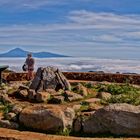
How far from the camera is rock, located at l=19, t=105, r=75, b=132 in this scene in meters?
16.3

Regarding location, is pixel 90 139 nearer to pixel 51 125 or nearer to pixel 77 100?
pixel 51 125

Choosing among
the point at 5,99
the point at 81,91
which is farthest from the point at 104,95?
the point at 5,99

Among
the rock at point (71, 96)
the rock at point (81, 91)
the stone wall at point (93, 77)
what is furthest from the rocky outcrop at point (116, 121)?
the stone wall at point (93, 77)

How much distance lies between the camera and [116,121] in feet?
52.8

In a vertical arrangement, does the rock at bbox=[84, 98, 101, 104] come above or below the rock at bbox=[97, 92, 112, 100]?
below

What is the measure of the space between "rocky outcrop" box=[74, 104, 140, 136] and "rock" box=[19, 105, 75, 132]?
0.71 metres

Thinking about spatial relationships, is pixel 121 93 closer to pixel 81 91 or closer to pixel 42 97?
pixel 81 91

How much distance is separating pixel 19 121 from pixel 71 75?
72.6 feet

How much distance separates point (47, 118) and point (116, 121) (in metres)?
2.06

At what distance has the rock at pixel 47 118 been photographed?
53.4 feet

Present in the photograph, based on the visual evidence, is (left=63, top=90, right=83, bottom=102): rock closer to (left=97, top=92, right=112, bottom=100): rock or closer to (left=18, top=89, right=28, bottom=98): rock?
(left=97, top=92, right=112, bottom=100): rock

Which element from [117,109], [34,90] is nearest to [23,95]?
[34,90]

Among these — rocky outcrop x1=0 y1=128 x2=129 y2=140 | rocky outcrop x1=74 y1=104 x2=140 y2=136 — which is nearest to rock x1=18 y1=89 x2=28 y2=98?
rocky outcrop x1=0 y1=128 x2=129 y2=140

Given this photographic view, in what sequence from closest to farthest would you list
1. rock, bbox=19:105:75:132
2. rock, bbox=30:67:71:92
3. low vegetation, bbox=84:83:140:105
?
rock, bbox=19:105:75:132, low vegetation, bbox=84:83:140:105, rock, bbox=30:67:71:92
